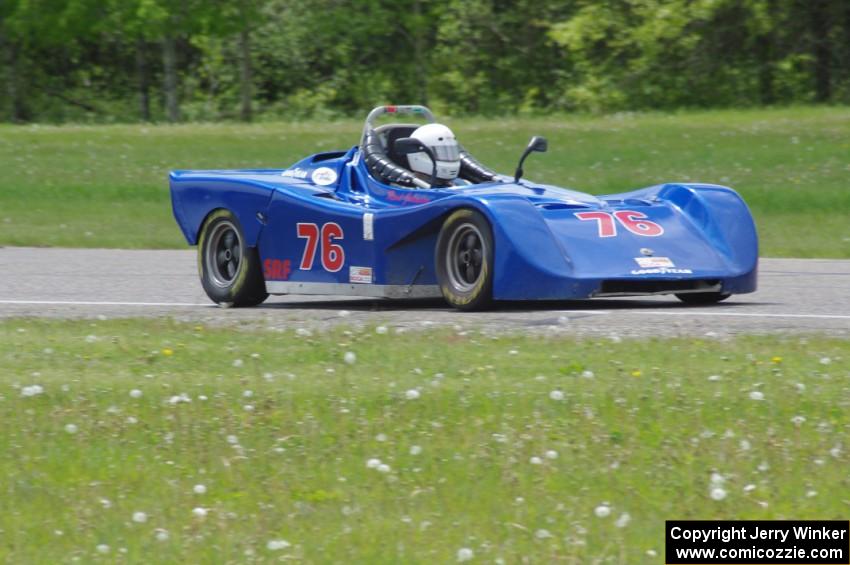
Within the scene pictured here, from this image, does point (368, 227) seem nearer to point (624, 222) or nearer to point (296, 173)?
point (296, 173)

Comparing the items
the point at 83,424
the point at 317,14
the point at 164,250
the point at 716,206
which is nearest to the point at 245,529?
the point at 83,424

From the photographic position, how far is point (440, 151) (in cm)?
1065

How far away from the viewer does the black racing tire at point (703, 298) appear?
33.5 feet

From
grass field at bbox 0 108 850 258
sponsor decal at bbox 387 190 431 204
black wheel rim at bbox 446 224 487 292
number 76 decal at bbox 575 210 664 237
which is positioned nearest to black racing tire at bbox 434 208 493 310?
black wheel rim at bbox 446 224 487 292

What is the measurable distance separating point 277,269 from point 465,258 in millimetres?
1726

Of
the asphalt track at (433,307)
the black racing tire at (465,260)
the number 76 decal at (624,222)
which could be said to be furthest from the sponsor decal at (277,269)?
the number 76 decal at (624,222)

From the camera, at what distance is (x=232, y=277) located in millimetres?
11172

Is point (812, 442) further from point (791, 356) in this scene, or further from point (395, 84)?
point (395, 84)

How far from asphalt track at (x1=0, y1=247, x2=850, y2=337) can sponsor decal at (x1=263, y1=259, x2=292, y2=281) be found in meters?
0.23

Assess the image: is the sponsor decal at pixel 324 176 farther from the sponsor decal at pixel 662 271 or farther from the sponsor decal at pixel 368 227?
the sponsor decal at pixel 662 271

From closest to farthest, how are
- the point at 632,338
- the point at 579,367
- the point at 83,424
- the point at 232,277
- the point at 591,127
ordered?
1. the point at 83,424
2. the point at 579,367
3. the point at 632,338
4. the point at 232,277
5. the point at 591,127

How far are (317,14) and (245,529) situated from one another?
1477 inches

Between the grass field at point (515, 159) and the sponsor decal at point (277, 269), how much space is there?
20.0 feet

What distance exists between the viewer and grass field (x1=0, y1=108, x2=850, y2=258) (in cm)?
1792
